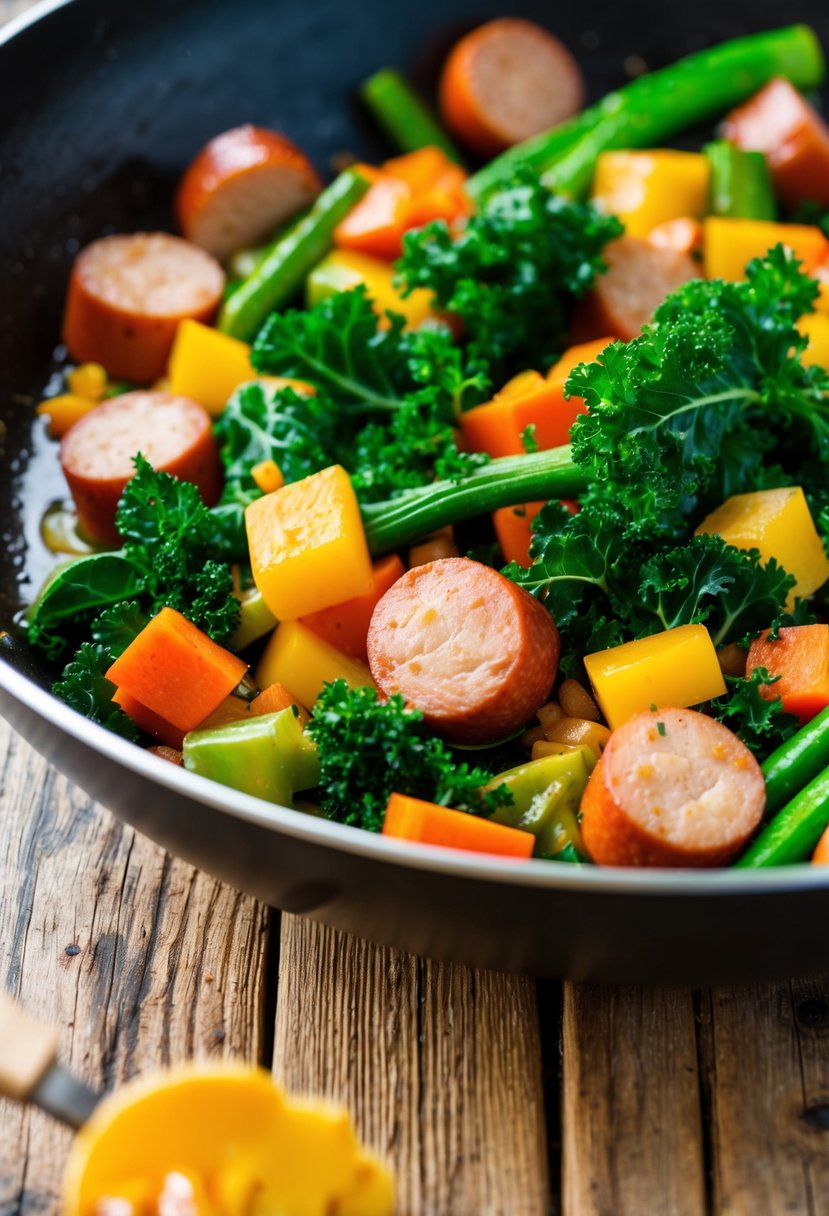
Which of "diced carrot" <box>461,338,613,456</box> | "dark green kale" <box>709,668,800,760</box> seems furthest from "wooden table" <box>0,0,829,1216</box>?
"diced carrot" <box>461,338,613,456</box>

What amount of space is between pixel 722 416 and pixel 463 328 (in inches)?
36.0

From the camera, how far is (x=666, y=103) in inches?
170

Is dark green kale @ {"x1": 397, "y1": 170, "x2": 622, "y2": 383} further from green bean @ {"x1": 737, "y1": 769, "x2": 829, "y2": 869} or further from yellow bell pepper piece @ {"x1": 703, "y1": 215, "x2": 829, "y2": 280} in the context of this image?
green bean @ {"x1": 737, "y1": 769, "x2": 829, "y2": 869}

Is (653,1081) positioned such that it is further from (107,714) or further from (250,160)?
(250,160)

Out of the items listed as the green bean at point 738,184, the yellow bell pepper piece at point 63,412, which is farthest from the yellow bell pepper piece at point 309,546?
the green bean at point 738,184

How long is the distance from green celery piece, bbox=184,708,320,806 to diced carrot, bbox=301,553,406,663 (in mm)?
305

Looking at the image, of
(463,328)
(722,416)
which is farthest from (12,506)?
(722,416)

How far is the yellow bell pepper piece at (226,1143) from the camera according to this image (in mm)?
1940

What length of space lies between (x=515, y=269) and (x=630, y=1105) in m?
2.13

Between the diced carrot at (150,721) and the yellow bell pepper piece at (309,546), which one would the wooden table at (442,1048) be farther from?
the yellow bell pepper piece at (309,546)

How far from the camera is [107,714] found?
2.87m

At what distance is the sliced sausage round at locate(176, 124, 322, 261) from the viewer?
157 inches

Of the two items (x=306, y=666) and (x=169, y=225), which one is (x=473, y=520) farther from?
(x=169, y=225)

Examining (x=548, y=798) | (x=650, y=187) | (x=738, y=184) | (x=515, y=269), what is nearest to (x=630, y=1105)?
(x=548, y=798)
